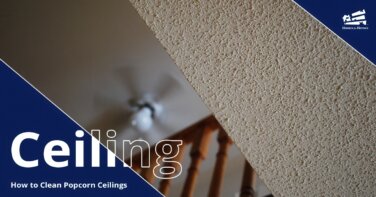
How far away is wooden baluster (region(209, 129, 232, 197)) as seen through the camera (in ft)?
4.06

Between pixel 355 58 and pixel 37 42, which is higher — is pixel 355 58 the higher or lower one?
the lower one

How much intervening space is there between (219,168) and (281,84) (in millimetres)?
631

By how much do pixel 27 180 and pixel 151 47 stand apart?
1.56 metres

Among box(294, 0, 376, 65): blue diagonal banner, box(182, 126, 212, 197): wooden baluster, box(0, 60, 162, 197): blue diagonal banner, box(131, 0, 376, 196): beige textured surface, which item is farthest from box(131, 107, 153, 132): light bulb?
box(294, 0, 376, 65): blue diagonal banner

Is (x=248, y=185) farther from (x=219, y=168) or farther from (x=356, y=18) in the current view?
(x=356, y=18)

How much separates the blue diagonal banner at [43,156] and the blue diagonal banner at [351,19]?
65 centimetres

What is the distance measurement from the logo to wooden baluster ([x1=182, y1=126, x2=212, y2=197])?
0.80 metres

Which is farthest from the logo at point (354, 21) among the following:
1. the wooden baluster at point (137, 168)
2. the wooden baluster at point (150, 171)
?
the wooden baluster at point (137, 168)

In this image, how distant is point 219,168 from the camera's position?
4.33 ft

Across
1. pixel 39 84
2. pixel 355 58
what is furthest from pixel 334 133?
pixel 39 84

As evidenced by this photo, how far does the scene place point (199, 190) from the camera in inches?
109

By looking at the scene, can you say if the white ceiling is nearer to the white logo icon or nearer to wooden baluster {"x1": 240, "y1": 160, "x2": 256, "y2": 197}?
wooden baluster {"x1": 240, "y1": 160, "x2": 256, "y2": 197}

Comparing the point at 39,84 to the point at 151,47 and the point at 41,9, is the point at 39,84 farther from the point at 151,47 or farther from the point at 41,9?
the point at 151,47

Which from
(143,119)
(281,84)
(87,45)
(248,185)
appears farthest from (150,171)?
(87,45)
